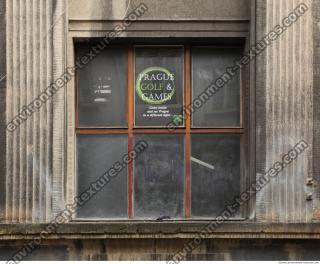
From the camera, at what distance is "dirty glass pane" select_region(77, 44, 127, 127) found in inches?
456

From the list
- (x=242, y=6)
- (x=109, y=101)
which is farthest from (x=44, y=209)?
(x=242, y=6)

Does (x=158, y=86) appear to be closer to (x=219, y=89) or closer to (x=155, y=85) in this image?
(x=155, y=85)

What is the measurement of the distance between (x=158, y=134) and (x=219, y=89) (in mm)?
1356

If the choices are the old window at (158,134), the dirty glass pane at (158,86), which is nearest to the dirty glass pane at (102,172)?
the old window at (158,134)

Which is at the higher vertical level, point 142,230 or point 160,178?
point 160,178

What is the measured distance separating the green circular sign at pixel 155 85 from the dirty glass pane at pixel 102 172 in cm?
85

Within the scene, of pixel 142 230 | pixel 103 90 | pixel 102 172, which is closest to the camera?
pixel 142 230

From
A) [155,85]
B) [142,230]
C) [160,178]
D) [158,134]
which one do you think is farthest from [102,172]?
[155,85]

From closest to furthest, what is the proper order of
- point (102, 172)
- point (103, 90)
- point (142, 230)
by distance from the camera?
point (142, 230) < point (102, 172) < point (103, 90)

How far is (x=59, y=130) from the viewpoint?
1102 centimetres

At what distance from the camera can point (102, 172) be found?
11500 millimetres

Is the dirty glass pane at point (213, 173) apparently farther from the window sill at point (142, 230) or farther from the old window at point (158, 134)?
the window sill at point (142, 230)

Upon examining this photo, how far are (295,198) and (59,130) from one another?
4.13 meters

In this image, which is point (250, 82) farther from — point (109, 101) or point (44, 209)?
point (44, 209)
